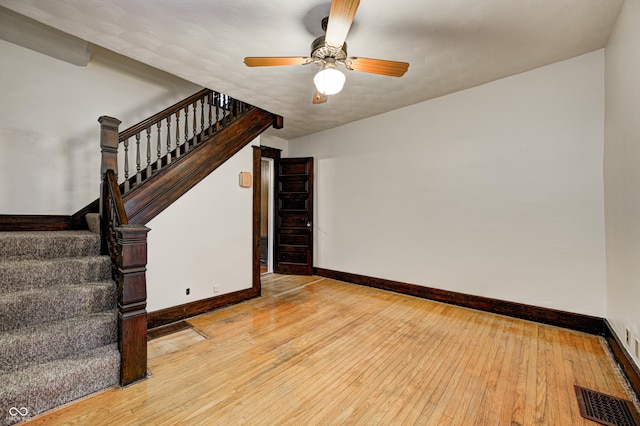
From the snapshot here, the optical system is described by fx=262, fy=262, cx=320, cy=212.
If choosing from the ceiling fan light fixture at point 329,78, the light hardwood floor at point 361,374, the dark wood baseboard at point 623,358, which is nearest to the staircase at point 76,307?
the light hardwood floor at point 361,374

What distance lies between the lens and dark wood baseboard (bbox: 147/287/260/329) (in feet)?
9.93

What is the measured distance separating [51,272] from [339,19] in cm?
300

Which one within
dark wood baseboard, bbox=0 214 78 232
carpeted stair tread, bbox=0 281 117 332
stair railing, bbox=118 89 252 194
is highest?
stair railing, bbox=118 89 252 194

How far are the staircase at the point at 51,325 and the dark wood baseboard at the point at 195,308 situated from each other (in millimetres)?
844

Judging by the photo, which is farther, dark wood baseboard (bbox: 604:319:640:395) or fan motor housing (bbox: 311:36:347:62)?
fan motor housing (bbox: 311:36:347:62)

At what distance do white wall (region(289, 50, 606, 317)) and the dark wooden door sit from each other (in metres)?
0.84

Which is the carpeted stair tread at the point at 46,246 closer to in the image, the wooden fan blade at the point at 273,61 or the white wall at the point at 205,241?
the white wall at the point at 205,241

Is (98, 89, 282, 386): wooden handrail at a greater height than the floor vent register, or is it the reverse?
(98, 89, 282, 386): wooden handrail

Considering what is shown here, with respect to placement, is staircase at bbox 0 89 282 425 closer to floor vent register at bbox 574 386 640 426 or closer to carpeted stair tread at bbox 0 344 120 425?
carpeted stair tread at bbox 0 344 120 425

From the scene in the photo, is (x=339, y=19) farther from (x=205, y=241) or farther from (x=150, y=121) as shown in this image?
(x=205, y=241)

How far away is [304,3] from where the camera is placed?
2041 millimetres

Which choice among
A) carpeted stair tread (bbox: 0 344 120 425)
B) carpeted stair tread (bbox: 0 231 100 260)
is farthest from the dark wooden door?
carpeted stair tread (bbox: 0 344 120 425)

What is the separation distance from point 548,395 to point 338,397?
1.53 meters

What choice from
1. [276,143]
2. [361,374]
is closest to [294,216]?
[276,143]
